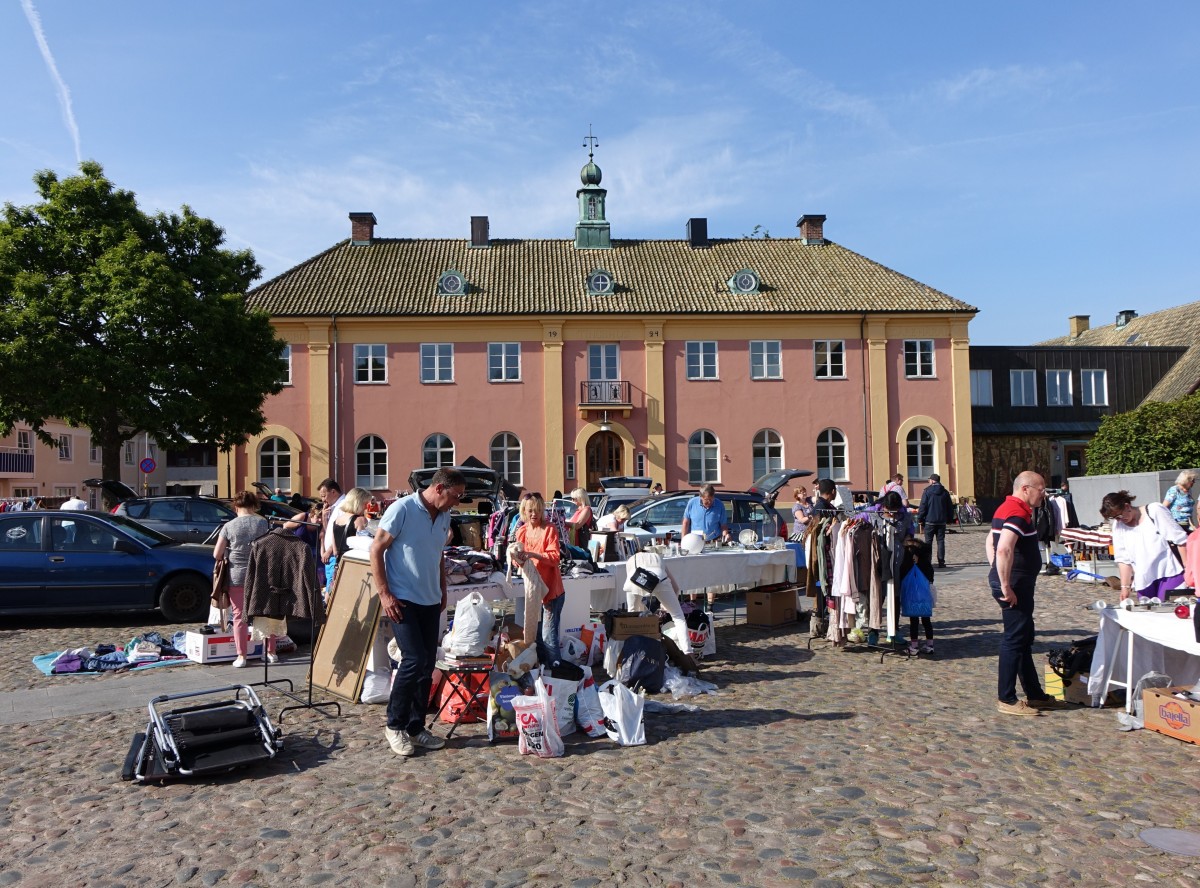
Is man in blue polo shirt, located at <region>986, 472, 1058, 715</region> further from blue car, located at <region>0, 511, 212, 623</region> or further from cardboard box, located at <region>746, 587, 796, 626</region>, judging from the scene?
blue car, located at <region>0, 511, 212, 623</region>

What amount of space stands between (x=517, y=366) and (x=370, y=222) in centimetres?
935

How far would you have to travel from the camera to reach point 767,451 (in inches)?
1336

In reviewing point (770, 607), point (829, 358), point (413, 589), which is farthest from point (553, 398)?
point (413, 589)

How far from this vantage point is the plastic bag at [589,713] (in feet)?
22.5

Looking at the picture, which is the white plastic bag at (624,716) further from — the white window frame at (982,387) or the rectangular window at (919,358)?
the white window frame at (982,387)

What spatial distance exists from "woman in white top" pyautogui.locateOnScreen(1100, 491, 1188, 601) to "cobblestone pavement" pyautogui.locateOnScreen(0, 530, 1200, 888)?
1950 millimetres

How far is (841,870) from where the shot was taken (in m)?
4.42

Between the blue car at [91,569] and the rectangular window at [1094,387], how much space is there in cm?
3482

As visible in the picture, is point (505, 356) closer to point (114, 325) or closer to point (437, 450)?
point (437, 450)

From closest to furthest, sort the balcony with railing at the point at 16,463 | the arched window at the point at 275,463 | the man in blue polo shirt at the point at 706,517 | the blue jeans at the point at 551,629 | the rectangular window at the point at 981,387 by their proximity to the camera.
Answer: the blue jeans at the point at 551,629, the man in blue polo shirt at the point at 706,517, the arched window at the point at 275,463, the rectangular window at the point at 981,387, the balcony with railing at the point at 16,463

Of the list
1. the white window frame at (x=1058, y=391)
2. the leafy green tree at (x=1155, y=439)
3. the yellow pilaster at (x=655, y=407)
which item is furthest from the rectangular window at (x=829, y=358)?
the leafy green tree at (x=1155, y=439)

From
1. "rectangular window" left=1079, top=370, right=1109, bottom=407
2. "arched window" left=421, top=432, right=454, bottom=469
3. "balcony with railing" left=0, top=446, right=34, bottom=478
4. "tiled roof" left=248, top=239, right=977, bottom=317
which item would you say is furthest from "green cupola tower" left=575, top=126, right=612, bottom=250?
"balcony with railing" left=0, top=446, right=34, bottom=478

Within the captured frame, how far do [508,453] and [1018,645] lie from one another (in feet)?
88.7

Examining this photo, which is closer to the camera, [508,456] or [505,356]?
[508,456]
